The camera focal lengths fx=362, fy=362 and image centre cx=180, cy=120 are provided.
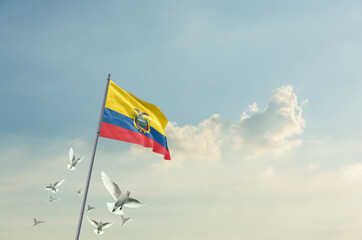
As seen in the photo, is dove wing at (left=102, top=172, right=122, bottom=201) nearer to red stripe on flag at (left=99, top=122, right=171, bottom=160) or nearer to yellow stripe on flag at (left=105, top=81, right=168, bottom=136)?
red stripe on flag at (left=99, top=122, right=171, bottom=160)

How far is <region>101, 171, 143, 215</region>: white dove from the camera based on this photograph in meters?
15.0

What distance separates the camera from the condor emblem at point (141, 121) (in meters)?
20.5

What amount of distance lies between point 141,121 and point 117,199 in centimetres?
631

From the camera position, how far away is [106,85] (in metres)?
18.8

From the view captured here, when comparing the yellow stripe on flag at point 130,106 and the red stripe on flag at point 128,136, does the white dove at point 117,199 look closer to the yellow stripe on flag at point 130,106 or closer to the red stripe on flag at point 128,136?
the red stripe on flag at point 128,136

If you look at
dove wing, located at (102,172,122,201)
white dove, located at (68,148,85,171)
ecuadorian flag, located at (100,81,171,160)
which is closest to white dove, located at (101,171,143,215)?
dove wing, located at (102,172,122,201)

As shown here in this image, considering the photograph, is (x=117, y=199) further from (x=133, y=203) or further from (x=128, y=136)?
(x=128, y=136)

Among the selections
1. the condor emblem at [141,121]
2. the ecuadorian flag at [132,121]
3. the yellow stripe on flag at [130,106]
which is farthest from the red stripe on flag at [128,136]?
the yellow stripe on flag at [130,106]

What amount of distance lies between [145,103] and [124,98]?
216 cm

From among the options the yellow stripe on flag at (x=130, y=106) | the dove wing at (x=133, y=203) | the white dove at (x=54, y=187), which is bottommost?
the dove wing at (x=133, y=203)

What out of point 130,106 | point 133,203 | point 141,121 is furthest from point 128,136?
point 133,203

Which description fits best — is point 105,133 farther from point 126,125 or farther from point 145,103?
point 145,103

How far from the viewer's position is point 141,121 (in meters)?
20.8

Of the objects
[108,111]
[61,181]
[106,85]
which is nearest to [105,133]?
[108,111]
